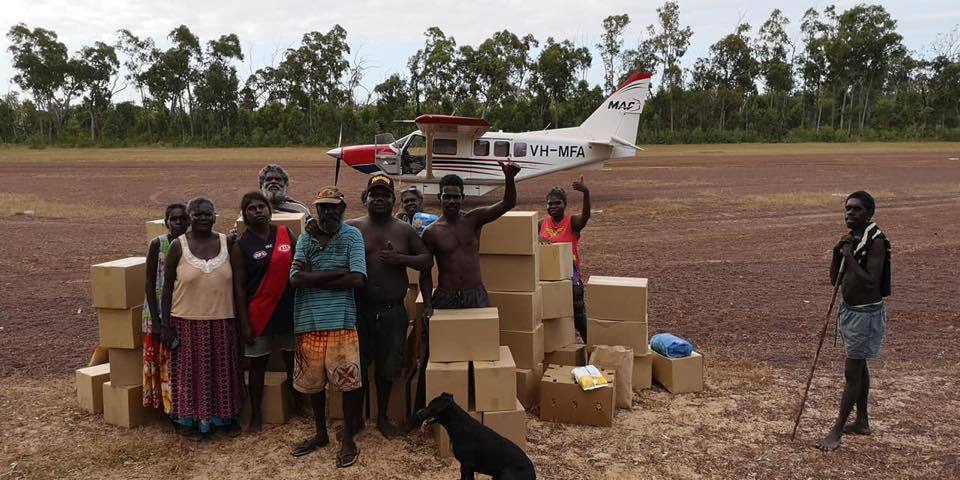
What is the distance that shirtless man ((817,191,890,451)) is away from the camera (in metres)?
4.40

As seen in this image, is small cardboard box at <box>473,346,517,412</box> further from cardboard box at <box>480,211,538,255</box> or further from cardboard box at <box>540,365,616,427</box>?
cardboard box at <box>480,211,538,255</box>

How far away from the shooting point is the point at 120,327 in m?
4.94

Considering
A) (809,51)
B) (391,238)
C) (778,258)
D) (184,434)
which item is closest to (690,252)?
(778,258)

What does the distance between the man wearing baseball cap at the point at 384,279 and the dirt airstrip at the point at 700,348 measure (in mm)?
681

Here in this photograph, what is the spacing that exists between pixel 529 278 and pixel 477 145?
1444 cm

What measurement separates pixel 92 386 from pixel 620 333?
434cm

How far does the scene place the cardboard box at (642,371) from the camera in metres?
5.81

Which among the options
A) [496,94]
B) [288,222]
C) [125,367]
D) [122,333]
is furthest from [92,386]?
[496,94]

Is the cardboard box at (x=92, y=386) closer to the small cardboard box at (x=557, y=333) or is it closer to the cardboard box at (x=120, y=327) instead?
the cardboard box at (x=120, y=327)

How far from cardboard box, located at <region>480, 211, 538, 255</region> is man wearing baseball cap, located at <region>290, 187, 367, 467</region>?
1256 millimetres

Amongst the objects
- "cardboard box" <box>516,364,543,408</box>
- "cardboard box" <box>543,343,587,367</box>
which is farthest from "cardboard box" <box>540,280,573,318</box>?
"cardboard box" <box>516,364,543,408</box>

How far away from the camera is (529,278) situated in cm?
534

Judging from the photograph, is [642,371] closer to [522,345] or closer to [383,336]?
[522,345]

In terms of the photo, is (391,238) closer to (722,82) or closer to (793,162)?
(793,162)
